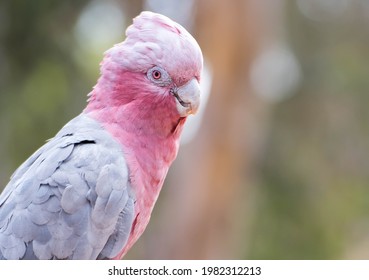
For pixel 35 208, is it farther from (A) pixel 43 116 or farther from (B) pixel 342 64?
(B) pixel 342 64

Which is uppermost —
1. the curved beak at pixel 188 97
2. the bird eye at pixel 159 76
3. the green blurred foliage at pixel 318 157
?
the bird eye at pixel 159 76

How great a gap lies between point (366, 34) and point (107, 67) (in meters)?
7.41

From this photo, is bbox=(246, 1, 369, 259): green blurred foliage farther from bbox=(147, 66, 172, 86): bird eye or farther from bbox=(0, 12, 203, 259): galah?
A: bbox=(147, 66, 172, 86): bird eye

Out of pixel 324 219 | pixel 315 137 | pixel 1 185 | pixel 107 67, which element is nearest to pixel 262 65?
pixel 315 137

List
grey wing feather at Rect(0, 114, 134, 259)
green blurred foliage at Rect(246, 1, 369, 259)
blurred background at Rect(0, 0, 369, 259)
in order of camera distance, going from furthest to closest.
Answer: green blurred foliage at Rect(246, 1, 369, 259), blurred background at Rect(0, 0, 369, 259), grey wing feather at Rect(0, 114, 134, 259)

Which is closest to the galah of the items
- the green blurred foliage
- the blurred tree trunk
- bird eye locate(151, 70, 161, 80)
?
bird eye locate(151, 70, 161, 80)

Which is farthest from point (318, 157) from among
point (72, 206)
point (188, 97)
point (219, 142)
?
point (72, 206)

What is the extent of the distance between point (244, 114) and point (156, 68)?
4383mm

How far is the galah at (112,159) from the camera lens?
267 cm

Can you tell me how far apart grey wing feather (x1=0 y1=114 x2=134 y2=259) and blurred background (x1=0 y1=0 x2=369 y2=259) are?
3491 mm

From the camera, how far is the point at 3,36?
7715mm

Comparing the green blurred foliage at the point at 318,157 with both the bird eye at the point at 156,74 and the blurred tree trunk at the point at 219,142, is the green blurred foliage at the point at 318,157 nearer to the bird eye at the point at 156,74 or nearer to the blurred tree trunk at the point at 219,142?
the blurred tree trunk at the point at 219,142

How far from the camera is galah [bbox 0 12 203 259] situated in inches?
105

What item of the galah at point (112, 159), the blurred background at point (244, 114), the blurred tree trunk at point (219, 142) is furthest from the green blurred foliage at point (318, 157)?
the galah at point (112, 159)
